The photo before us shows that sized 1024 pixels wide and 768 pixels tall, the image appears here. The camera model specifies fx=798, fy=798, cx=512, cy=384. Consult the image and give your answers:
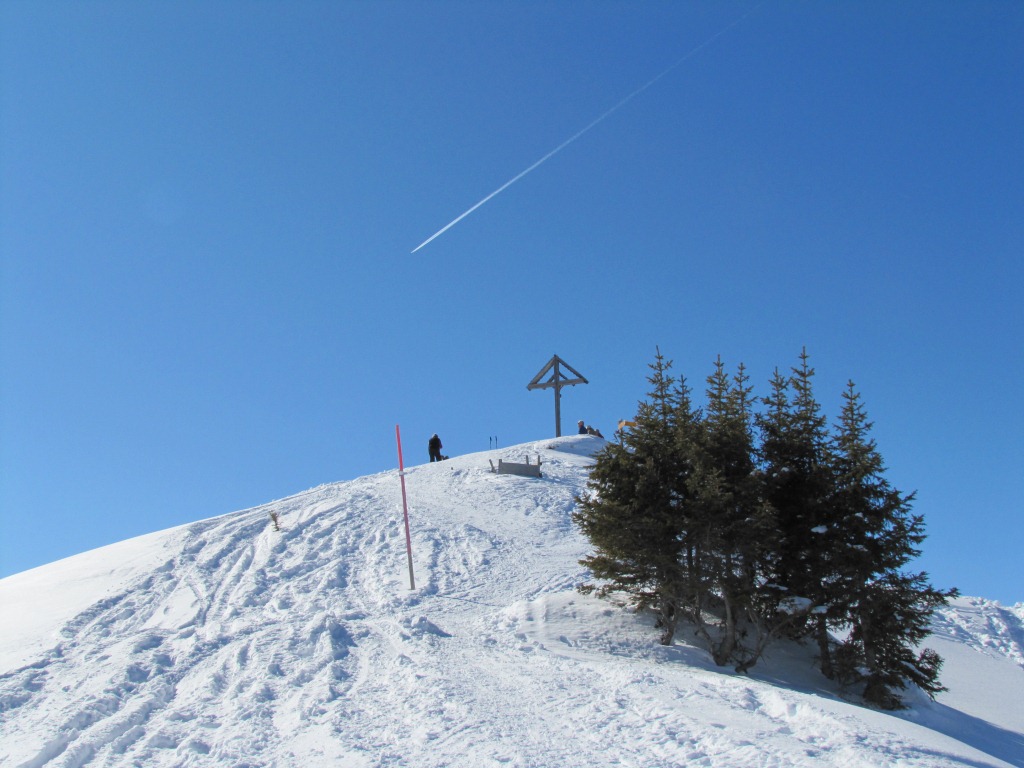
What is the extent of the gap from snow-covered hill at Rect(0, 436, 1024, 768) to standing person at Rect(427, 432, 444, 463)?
530 inches

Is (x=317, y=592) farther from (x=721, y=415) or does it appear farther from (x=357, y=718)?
(x=721, y=415)

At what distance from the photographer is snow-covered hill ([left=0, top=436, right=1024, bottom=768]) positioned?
8820mm

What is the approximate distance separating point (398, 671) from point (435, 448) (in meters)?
26.9

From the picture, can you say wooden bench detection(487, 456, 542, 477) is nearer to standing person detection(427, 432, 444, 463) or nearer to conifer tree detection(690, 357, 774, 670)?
standing person detection(427, 432, 444, 463)

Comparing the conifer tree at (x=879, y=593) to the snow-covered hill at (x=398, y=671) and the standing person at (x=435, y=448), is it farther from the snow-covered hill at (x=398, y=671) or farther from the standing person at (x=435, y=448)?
the standing person at (x=435, y=448)

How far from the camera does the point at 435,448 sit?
127 ft

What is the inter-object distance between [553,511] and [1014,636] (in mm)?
14672

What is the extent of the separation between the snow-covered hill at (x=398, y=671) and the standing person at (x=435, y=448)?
44.2 ft

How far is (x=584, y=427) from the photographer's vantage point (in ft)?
143

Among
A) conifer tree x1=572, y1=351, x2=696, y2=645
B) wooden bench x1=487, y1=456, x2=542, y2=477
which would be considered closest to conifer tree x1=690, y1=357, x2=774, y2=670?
conifer tree x1=572, y1=351, x2=696, y2=645

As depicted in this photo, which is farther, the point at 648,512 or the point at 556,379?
the point at 556,379

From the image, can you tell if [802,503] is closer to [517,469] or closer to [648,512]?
[648,512]

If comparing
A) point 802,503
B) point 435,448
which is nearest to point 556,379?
point 435,448

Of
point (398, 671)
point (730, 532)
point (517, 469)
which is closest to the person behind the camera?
point (398, 671)
